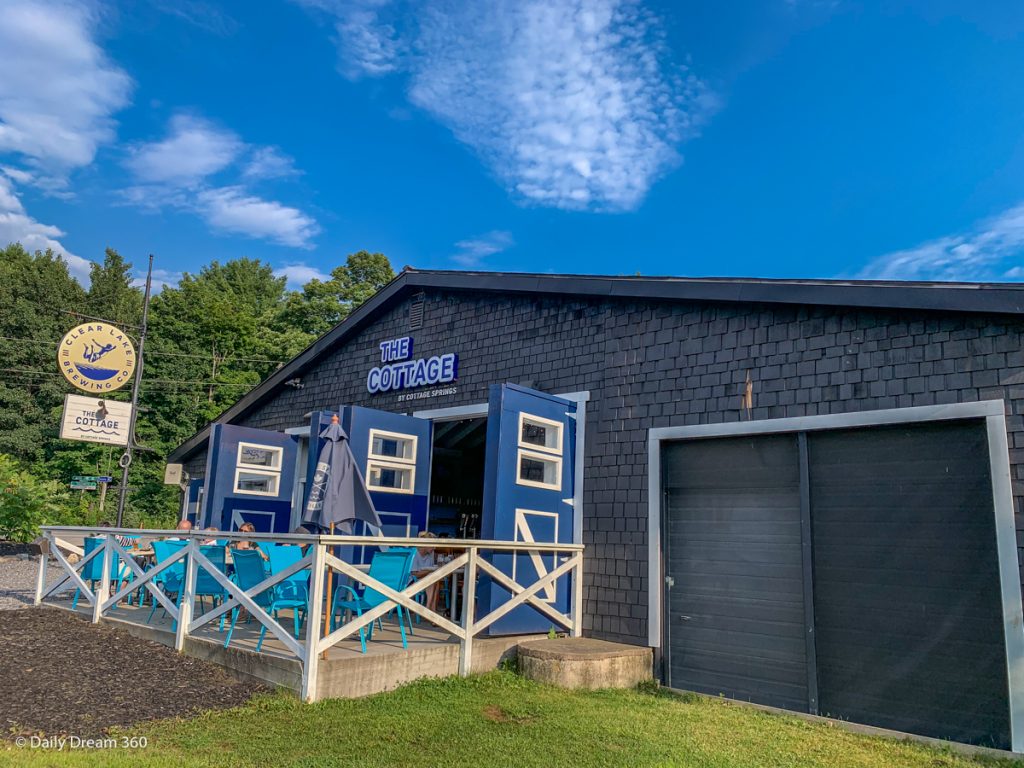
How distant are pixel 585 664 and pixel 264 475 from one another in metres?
6.47

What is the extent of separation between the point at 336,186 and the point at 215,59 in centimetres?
610

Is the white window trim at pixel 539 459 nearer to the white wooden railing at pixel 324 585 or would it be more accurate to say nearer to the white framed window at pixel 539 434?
the white framed window at pixel 539 434

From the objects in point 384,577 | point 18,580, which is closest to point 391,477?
point 384,577

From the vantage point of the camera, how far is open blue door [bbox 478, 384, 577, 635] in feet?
22.9

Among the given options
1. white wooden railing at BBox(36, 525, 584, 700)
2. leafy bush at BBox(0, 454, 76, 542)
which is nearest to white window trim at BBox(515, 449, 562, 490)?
white wooden railing at BBox(36, 525, 584, 700)

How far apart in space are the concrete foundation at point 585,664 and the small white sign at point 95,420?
1081 centimetres

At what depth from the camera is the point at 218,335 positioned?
107ft

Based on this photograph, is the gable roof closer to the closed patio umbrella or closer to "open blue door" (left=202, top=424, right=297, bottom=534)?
"open blue door" (left=202, top=424, right=297, bottom=534)

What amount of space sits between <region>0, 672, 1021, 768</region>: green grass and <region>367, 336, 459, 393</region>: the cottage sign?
4389 mm

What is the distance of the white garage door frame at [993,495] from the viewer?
4.96m

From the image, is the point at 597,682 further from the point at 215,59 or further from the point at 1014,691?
the point at 215,59

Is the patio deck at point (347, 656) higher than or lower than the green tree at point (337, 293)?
lower

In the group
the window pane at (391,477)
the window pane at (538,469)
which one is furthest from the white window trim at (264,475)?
the window pane at (538,469)

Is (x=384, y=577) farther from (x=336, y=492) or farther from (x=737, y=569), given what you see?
(x=737, y=569)
